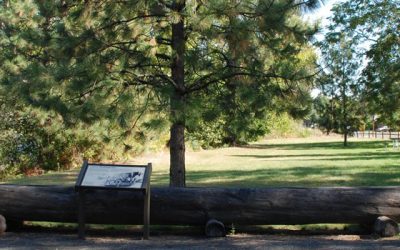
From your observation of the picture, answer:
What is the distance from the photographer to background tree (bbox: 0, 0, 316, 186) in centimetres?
863

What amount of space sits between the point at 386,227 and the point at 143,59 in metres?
4.55

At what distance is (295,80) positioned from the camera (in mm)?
8961

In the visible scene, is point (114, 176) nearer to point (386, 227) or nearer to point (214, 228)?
point (214, 228)

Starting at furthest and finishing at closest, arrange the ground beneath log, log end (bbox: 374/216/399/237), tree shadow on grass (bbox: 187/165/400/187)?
tree shadow on grass (bbox: 187/165/400/187) < log end (bbox: 374/216/399/237) < the ground beneath log

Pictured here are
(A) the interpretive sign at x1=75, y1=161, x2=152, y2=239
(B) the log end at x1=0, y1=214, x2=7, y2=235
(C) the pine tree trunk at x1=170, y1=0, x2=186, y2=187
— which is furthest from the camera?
(C) the pine tree trunk at x1=170, y1=0, x2=186, y2=187

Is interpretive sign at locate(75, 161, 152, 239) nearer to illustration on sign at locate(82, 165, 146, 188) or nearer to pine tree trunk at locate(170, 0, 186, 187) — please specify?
illustration on sign at locate(82, 165, 146, 188)

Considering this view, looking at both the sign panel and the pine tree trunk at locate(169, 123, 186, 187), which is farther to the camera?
the pine tree trunk at locate(169, 123, 186, 187)

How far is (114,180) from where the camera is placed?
25.0ft

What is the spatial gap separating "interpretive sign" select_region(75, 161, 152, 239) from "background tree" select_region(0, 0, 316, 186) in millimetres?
886

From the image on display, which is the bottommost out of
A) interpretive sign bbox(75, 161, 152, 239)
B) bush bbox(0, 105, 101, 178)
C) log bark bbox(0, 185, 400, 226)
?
log bark bbox(0, 185, 400, 226)

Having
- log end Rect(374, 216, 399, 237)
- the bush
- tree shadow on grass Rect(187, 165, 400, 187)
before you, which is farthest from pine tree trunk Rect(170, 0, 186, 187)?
the bush

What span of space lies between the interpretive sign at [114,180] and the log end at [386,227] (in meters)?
3.22

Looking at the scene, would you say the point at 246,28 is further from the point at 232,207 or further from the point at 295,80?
the point at 232,207

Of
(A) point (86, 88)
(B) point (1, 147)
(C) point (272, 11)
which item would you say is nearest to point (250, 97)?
(C) point (272, 11)
